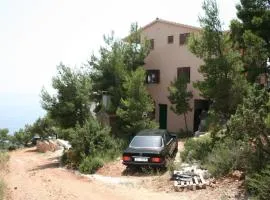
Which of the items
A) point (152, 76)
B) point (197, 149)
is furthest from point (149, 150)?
point (152, 76)

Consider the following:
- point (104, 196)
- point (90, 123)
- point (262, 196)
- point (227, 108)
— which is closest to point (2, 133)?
point (90, 123)

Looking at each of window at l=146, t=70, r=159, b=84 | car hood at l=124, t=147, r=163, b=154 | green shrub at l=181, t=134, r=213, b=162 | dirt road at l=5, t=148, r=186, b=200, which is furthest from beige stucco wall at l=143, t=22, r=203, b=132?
dirt road at l=5, t=148, r=186, b=200

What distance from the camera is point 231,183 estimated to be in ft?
43.1

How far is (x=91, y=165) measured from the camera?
19.9 metres

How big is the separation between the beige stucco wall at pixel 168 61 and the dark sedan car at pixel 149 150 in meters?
14.0

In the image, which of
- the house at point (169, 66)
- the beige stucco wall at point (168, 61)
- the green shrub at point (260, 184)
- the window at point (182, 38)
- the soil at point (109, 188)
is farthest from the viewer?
the window at point (182, 38)

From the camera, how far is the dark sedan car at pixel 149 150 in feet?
56.3

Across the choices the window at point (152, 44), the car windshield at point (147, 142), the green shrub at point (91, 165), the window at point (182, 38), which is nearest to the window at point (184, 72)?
the window at point (182, 38)

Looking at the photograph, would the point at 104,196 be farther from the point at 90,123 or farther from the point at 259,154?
the point at 90,123

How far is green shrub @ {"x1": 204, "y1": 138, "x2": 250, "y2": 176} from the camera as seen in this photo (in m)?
14.0

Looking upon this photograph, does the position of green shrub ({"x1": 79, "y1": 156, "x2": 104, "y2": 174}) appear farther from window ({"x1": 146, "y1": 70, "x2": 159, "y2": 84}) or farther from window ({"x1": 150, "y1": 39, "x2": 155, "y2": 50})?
window ({"x1": 150, "y1": 39, "x2": 155, "y2": 50})

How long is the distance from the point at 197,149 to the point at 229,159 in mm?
3708

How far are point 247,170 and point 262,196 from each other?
2111 mm

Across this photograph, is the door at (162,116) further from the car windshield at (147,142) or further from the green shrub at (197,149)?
the car windshield at (147,142)
